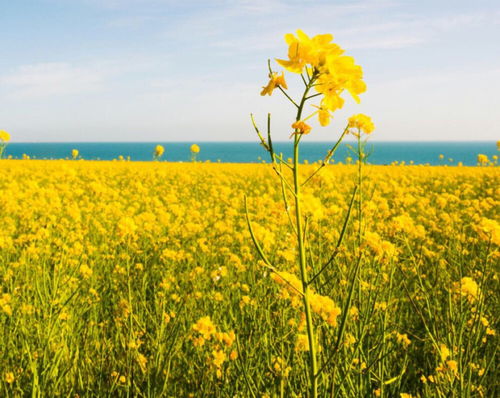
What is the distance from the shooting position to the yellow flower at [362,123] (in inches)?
83.4

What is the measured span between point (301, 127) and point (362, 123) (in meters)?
1.31

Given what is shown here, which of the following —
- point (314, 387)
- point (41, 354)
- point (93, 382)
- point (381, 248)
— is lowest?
point (93, 382)

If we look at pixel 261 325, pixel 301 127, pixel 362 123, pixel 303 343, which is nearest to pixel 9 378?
pixel 261 325

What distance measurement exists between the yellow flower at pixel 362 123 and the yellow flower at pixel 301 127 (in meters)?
1.23

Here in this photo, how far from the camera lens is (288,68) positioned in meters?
0.96

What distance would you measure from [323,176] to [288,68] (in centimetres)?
178

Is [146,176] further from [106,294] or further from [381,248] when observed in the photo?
[381,248]

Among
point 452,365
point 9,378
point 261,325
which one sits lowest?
point 9,378

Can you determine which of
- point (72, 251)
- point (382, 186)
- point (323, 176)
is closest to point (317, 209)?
point (323, 176)

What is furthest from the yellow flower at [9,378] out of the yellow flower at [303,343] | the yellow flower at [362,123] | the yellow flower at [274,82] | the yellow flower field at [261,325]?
the yellow flower at [362,123]

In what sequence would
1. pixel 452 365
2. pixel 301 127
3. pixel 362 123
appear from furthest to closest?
pixel 362 123 → pixel 452 365 → pixel 301 127

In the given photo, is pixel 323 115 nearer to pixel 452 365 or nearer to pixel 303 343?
pixel 303 343

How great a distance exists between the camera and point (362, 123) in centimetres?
214

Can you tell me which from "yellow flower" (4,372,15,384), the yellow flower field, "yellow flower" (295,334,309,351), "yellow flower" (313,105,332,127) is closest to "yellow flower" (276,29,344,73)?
"yellow flower" (313,105,332,127)
